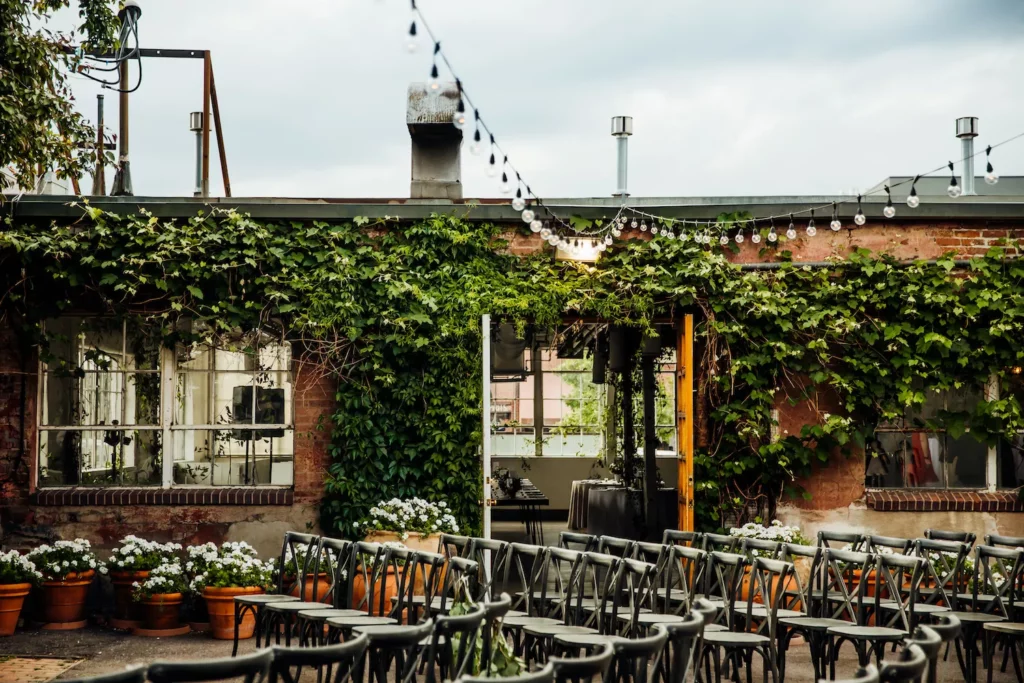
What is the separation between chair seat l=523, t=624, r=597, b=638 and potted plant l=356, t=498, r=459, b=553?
2729 mm

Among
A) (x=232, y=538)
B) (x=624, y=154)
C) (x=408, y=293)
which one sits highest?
(x=624, y=154)

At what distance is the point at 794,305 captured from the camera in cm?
895

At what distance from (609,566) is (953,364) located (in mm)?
4516

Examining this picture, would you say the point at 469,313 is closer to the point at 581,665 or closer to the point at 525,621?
the point at 525,621

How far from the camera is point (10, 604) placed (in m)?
7.98

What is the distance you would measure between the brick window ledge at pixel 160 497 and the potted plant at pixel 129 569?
509 mm

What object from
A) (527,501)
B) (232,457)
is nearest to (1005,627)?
(232,457)

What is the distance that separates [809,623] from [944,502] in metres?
3.69

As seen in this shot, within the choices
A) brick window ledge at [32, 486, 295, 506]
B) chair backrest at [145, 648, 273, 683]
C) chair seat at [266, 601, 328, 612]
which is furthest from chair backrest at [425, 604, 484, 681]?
brick window ledge at [32, 486, 295, 506]

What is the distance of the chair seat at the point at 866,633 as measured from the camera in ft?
18.4

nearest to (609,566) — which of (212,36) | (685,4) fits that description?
(685,4)

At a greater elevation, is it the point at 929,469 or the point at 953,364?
the point at 953,364

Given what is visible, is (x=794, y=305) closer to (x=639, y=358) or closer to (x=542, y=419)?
(x=639, y=358)

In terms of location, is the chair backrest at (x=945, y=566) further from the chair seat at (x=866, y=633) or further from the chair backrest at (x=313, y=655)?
the chair backrest at (x=313, y=655)
